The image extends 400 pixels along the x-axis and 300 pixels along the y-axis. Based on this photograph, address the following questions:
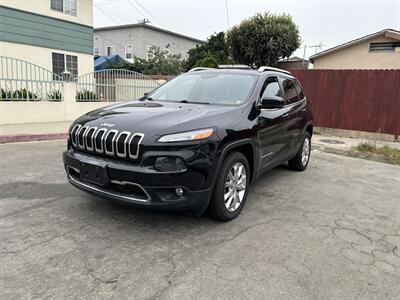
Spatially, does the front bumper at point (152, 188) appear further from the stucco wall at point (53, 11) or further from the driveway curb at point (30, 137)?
the stucco wall at point (53, 11)

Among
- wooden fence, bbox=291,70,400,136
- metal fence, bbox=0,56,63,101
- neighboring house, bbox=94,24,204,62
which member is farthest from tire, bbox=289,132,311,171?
neighboring house, bbox=94,24,204,62

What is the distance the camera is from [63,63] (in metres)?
15.3

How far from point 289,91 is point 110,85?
844 centimetres

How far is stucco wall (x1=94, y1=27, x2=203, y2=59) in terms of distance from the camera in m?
34.3

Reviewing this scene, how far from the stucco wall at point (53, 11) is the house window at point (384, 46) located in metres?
15.5

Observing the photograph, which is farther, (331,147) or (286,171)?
(331,147)

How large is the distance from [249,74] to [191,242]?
2.53 metres

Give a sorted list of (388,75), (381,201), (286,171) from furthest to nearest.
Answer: (388,75) < (286,171) < (381,201)

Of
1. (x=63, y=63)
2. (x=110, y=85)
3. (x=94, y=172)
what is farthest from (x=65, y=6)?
(x=94, y=172)

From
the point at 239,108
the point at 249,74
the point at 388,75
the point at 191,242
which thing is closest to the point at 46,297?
the point at 191,242

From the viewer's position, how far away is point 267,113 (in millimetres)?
4406

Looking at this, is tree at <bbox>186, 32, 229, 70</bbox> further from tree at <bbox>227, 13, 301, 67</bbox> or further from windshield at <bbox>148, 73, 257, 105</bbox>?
windshield at <bbox>148, 73, 257, 105</bbox>

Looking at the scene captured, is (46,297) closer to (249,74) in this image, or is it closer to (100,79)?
(249,74)

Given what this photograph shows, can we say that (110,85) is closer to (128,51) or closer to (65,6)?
(65,6)
